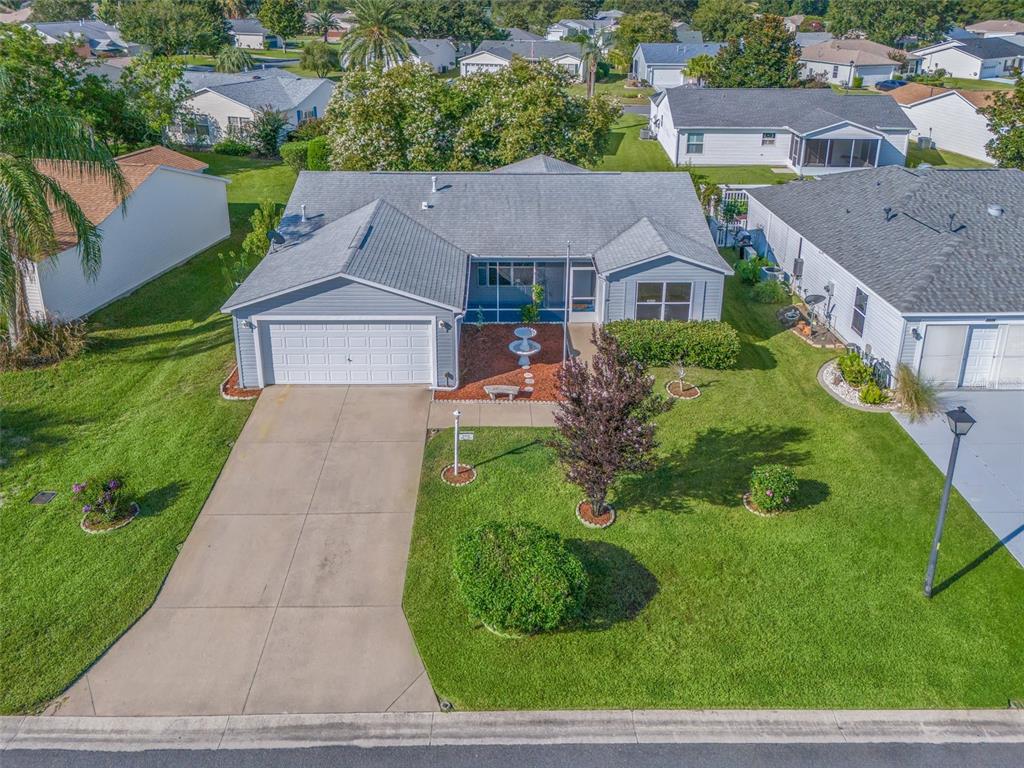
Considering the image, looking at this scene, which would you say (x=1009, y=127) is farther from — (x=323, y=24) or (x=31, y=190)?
(x=323, y=24)

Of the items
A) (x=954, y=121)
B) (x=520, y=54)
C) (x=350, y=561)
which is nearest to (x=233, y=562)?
(x=350, y=561)

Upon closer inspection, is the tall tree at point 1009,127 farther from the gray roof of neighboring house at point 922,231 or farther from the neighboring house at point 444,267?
the neighboring house at point 444,267

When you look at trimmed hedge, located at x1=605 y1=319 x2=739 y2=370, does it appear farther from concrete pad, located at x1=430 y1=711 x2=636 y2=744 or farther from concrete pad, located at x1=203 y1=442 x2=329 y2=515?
concrete pad, located at x1=430 y1=711 x2=636 y2=744

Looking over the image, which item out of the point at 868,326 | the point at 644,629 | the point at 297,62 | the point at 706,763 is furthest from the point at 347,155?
the point at 297,62

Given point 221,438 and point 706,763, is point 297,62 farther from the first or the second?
point 706,763

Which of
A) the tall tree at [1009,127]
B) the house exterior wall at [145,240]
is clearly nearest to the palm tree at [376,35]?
the house exterior wall at [145,240]

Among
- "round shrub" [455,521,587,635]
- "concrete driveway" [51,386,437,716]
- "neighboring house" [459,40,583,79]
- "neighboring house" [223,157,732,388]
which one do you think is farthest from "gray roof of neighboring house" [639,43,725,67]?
"round shrub" [455,521,587,635]
